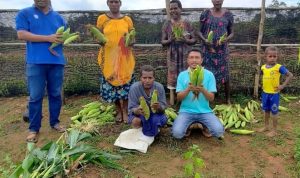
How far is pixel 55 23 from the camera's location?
5105 mm

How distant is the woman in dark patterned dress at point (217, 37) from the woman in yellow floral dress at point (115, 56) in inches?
50.8

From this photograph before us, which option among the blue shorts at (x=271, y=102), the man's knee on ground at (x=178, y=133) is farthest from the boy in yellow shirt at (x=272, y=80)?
the man's knee on ground at (x=178, y=133)

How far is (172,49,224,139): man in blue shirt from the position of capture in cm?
491

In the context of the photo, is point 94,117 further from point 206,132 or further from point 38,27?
point 206,132

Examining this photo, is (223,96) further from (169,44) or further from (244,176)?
(244,176)

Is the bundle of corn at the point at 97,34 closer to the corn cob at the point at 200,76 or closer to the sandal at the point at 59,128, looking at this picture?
the sandal at the point at 59,128

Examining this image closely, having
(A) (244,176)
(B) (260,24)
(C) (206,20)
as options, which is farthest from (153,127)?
(B) (260,24)

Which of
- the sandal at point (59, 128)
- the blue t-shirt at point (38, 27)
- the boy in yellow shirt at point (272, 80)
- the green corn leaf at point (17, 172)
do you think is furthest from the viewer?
the sandal at point (59, 128)

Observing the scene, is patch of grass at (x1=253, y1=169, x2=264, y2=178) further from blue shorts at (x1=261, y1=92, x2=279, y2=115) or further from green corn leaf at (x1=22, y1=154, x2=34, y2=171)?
green corn leaf at (x1=22, y1=154, x2=34, y2=171)

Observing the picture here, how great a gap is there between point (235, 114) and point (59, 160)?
3118mm

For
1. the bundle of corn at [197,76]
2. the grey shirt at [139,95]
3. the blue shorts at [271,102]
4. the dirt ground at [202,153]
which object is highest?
the bundle of corn at [197,76]

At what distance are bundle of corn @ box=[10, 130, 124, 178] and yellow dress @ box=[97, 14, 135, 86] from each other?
61.0 inches

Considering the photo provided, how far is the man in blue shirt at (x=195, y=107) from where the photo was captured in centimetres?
491

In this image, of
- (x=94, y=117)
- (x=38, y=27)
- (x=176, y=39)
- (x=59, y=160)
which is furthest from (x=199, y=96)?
(x=38, y=27)
